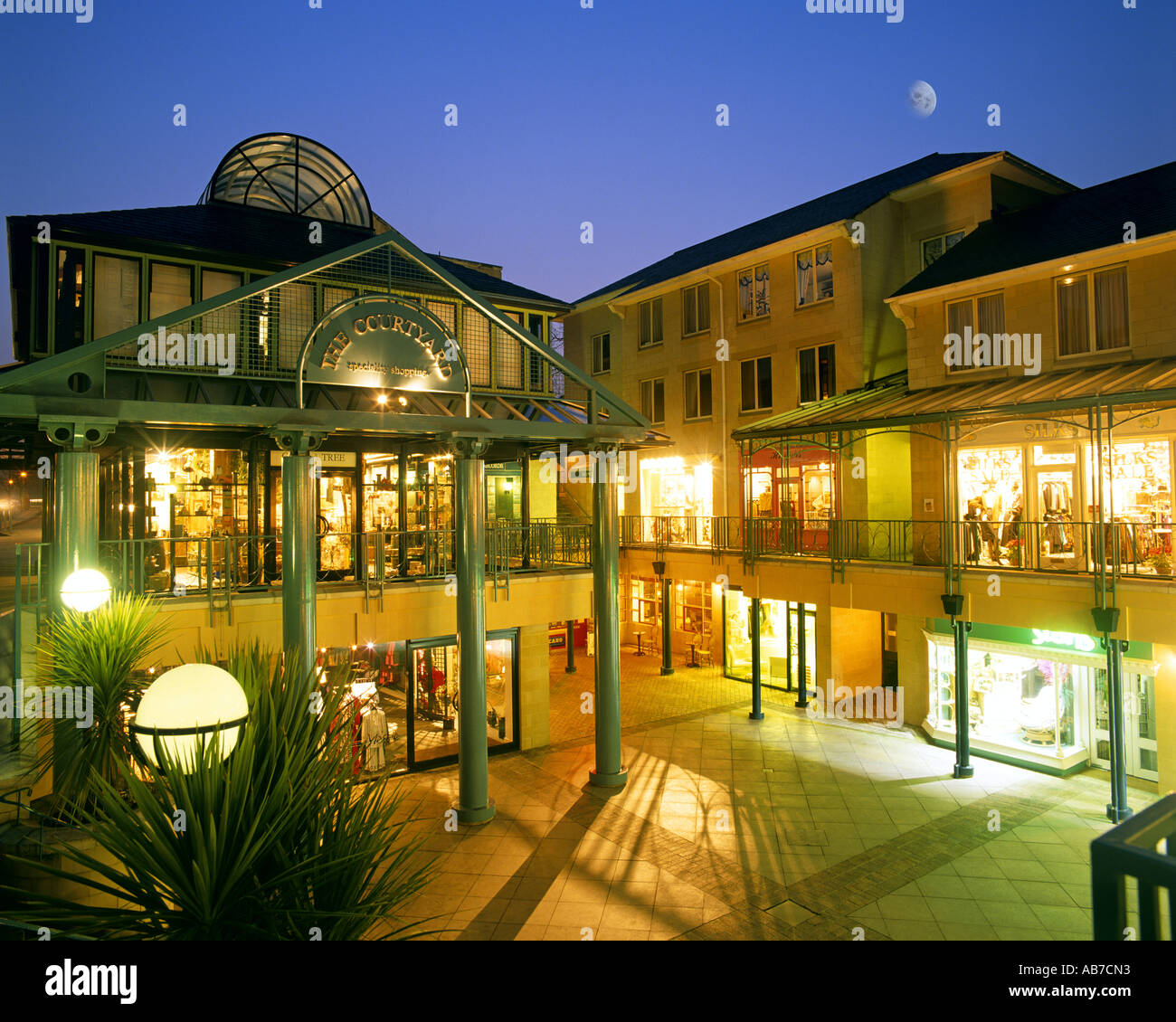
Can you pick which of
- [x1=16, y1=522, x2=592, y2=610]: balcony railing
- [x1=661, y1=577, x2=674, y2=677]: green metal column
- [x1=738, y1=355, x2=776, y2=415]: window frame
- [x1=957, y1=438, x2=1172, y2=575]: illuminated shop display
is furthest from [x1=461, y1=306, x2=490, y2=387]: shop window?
[x1=661, y1=577, x2=674, y2=677]: green metal column

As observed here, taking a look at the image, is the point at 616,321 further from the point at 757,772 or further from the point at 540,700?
the point at 757,772

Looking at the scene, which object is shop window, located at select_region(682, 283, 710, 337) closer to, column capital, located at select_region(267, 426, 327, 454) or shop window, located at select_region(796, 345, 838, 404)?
shop window, located at select_region(796, 345, 838, 404)

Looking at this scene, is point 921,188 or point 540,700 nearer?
point 540,700

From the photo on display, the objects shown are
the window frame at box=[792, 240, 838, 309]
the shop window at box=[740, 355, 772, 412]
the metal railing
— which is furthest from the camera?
the shop window at box=[740, 355, 772, 412]

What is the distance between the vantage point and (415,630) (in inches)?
524

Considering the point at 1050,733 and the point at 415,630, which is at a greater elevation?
the point at 415,630

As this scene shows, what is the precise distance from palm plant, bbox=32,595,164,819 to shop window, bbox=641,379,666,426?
69.5 ft

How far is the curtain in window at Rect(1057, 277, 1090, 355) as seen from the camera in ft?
50.8

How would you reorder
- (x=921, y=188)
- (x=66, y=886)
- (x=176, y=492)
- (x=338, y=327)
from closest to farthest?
(x=66, y=886), (x=338, y=327), (x=176, y=492), (x=921, y=188)

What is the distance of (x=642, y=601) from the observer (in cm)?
2716

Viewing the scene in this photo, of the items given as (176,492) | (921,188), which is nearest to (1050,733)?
(921,188)
